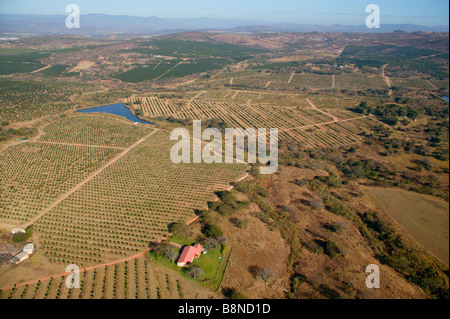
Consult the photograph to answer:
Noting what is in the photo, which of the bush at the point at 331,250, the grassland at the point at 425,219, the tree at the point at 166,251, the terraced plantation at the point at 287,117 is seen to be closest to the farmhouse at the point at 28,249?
the tree at the point at 166,251

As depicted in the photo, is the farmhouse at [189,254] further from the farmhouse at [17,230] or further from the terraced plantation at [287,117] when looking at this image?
the terraced plantation at [287,117]

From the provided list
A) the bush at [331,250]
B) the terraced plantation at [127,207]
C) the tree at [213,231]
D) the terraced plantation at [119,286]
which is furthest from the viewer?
the tree at [213,231]

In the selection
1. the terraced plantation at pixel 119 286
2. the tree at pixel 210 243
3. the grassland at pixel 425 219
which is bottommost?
the terraced plantation at pixel 119 286

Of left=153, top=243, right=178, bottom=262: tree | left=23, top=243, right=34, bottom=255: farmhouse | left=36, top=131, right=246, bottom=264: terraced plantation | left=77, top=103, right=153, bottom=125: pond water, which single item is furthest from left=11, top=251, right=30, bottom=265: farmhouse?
left=77, top=103, right=153, bottom=125: pond water

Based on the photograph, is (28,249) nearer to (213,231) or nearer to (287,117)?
(213,231)

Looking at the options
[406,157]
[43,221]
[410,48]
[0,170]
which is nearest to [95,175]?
[43,221]
